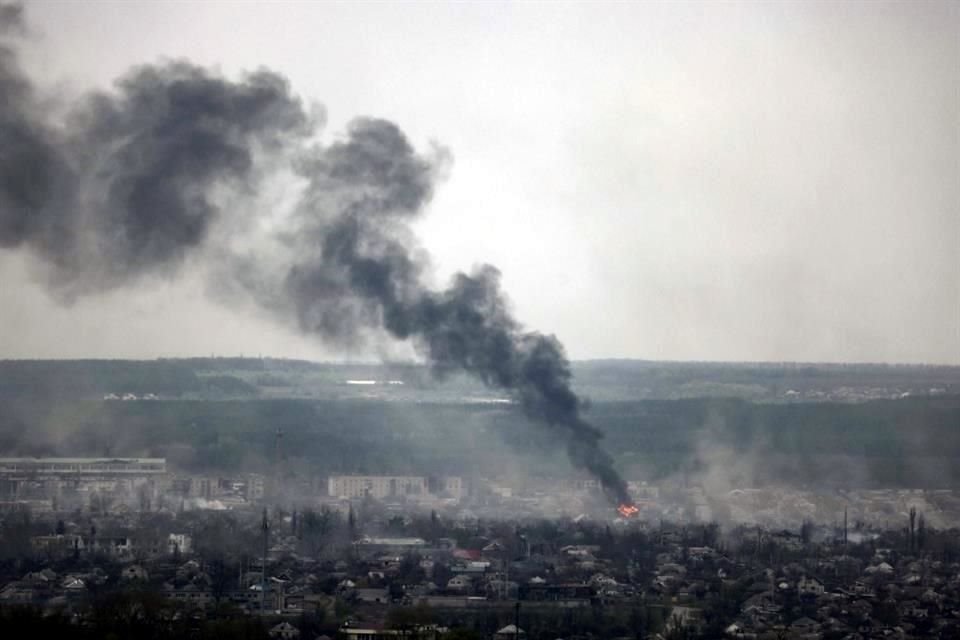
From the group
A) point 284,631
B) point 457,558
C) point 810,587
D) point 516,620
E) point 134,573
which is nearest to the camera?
point 284,631

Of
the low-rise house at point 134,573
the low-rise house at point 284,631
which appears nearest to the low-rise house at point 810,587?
the low-rise house at point 284,631

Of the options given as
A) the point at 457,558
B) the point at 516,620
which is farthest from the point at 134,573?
the point at 516,620

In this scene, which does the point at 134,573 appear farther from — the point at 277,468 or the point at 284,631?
the point at 277,468

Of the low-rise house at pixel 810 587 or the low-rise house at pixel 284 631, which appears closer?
the low-rise house at pixel 284 631

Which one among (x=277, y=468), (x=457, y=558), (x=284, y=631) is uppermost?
(x=277, y=468)

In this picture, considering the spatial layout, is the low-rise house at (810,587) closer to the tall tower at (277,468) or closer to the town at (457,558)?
the town at (457,558)

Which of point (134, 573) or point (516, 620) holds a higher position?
point (134, 573)

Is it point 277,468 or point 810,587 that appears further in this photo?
point 277,468

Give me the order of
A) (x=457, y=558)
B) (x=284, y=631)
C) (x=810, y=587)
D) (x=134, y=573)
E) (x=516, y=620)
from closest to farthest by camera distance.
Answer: (x=284, y=631) → (x=516, y=620) → (x=810, y=587) → (x=134, y=573) → (x=457, y=558)

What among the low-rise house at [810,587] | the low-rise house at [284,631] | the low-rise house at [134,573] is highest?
the low-rise house at [134,573]

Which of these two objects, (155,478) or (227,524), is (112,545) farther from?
(155,478)

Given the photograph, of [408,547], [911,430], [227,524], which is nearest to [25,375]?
[227,524]

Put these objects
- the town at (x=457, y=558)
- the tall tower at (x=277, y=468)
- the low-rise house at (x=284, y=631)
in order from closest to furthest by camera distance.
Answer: the low-rise house at (x=284, y=631)
the town at (x=457, y=558)
the tall tower at (x=277, y=468)

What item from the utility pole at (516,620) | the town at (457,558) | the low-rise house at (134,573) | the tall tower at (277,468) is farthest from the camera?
the tall tower at (277,468)
